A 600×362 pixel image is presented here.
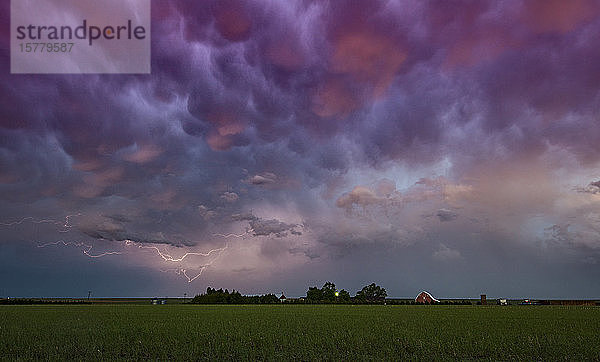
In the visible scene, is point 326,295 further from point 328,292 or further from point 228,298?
point 228,298

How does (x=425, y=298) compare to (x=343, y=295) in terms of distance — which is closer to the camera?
(x=425, y=298)

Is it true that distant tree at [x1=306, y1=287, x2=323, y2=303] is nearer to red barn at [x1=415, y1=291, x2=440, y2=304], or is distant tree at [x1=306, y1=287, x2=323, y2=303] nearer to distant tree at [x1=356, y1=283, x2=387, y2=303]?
distant tree at [x1=356, y1=283, x2=387, y2=303]

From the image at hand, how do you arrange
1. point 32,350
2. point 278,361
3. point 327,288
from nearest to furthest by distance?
point 278,361 → point 32,350 → point 327,288

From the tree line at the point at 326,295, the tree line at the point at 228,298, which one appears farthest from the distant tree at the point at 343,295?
the tree line at the point at 228,298

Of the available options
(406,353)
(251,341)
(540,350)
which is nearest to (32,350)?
(251,341)

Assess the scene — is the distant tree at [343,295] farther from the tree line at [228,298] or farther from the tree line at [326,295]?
the tree line at [228,298]

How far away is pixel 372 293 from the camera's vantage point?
149625mm

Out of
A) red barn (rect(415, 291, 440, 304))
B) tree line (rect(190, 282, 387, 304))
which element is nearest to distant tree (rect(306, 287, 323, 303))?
tree line (rect(190, 282, 387, 304))

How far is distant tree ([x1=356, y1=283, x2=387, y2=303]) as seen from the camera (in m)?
149

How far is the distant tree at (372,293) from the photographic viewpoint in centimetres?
14888

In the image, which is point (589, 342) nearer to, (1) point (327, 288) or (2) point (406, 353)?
(2) point (406, 353)

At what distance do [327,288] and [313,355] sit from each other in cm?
13602

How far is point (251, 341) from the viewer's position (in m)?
21.6

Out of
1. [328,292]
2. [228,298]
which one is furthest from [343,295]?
[228,298]
